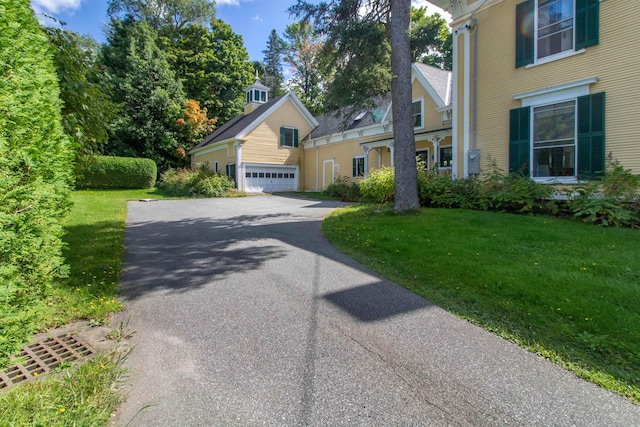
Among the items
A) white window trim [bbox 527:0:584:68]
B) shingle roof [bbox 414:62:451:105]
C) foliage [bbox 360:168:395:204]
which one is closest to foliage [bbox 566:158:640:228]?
white window trim [bbox 527:0:584:68]

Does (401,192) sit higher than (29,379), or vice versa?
(401,192)

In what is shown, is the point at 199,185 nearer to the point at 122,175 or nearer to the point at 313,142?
the point at 122,175

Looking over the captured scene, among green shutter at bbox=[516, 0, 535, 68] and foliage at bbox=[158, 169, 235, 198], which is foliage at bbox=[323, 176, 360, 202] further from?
green shutter at bbox=[516, 0, 535, 68]

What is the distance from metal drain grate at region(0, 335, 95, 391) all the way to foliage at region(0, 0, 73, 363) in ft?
0.66

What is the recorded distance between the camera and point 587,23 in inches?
313

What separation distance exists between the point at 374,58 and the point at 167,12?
3488cm

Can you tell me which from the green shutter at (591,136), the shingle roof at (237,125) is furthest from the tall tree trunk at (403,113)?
the shingle roof at (237,125)

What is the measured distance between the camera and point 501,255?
515cm

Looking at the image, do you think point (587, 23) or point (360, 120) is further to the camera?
point (360, 120)

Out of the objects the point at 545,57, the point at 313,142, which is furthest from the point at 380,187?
the point at 313,142

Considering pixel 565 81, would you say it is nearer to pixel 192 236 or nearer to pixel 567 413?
pixel 567 413

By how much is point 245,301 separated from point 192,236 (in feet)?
13.7

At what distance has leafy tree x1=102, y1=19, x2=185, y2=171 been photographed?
24.5 metres

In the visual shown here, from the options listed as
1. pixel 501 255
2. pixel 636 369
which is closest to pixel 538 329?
pixel 636 369
